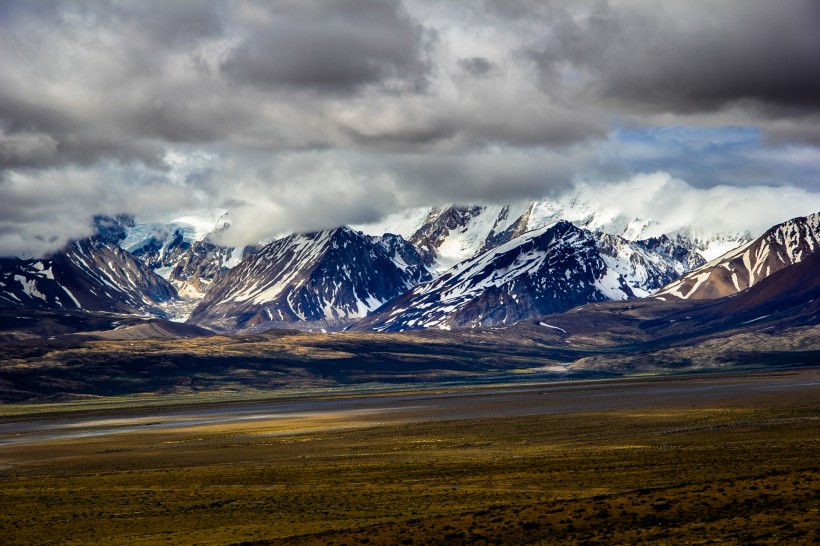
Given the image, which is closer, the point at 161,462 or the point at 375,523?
the point at 375,523

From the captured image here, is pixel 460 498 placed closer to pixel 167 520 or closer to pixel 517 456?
pixel 167 520

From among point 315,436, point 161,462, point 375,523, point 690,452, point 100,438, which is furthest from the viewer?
point 100,438

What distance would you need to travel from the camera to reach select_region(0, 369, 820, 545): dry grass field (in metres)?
46.2

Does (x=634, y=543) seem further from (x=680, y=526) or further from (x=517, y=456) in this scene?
(x=517, y=456)

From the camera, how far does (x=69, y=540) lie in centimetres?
5284

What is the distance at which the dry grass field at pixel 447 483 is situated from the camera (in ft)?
152

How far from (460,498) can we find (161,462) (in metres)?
42.2

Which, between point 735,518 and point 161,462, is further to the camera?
point 161,462

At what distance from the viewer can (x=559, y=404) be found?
15275 cm

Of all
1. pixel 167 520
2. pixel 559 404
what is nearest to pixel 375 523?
pixel 167 520

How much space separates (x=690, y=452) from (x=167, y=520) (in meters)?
36.2

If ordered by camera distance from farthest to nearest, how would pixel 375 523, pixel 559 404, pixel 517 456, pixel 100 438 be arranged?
pixel 559 404 → pixel 100 438 → pixel 517 456 → pixel 375 523

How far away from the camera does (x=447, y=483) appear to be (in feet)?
213

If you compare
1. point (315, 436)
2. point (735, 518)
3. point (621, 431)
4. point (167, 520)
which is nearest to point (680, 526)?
point (735, 518)
